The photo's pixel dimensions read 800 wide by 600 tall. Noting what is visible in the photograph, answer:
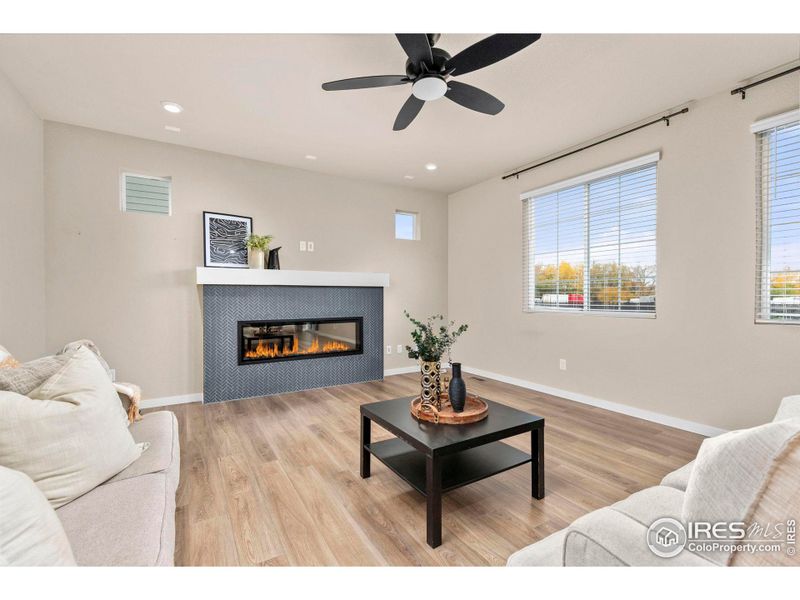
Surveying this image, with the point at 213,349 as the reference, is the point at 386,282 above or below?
above

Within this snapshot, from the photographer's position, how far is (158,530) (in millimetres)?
1096

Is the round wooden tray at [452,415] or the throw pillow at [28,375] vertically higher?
the throw pillow at [28,375]

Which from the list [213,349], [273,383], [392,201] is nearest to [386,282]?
[392,201]

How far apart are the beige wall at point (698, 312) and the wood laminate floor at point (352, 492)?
0.40m

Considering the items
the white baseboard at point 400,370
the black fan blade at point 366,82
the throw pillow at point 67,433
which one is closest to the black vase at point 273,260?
the white baseboard at point 400,370

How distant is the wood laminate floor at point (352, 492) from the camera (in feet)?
5.24

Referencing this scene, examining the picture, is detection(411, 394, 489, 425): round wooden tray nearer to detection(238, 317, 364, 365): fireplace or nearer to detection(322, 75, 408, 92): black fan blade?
detection(322, 75, 408, 92): black fan blade

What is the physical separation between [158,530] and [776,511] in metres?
1.53

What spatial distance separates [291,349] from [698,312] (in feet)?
13.0

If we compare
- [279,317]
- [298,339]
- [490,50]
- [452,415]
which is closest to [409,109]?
[490,50]

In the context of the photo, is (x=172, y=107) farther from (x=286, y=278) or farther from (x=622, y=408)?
(x=622, y=408)

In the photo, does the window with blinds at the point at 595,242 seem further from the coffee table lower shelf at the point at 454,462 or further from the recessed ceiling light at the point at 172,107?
the recessed ceiling light at the point at 172,107

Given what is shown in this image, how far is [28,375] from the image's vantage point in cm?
131
